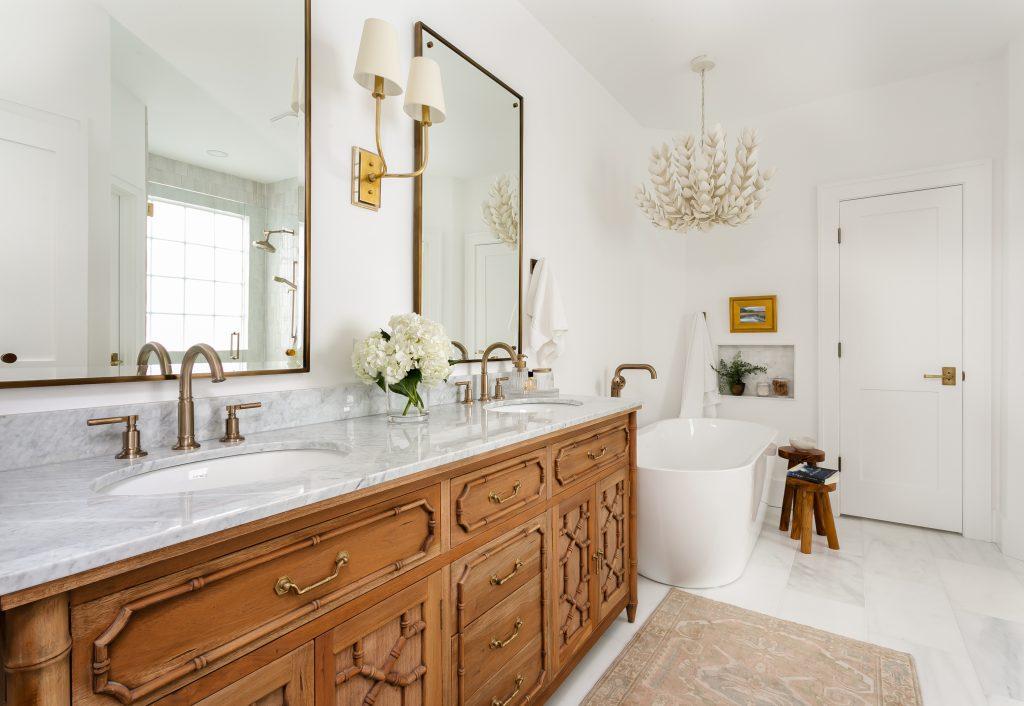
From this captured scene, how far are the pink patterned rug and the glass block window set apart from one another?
162 cm

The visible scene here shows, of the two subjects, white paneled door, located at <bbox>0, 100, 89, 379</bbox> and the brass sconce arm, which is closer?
white paneled door, located at <bbox>0, 100, 89, 379</bbox>

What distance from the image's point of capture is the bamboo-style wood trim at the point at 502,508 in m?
1.18

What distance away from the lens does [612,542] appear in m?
1.96

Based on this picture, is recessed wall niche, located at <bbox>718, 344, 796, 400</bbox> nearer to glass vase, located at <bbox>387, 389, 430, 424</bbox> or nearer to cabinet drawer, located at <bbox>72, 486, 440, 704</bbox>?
glass vase, located at <bbox>387, 389, 430, 424</bbox>

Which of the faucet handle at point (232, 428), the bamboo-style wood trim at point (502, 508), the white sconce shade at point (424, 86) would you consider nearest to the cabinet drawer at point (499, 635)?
the bamboo-style wood trim at point (502, 508)

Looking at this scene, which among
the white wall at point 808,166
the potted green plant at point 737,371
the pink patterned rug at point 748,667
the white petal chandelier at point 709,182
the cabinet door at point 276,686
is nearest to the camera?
the cabinet door at point 276,686

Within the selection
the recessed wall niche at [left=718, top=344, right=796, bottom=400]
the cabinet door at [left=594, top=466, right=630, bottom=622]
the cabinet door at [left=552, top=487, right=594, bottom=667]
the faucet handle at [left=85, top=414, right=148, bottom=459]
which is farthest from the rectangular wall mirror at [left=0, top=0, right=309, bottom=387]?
the recessed wall niche at [left=718, top=344, right=796, bottom=400]

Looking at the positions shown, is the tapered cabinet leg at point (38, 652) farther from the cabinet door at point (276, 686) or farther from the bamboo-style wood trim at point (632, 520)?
the bamboo-style wood trim at point (632, 520)

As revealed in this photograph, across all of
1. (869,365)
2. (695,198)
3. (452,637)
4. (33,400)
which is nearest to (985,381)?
(869,365)

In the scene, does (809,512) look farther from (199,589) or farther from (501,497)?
(199,589)

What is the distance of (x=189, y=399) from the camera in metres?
1.11

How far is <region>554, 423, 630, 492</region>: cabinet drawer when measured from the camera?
160cm

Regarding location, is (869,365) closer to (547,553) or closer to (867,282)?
(867,282)

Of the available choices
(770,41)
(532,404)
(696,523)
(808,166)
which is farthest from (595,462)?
(808,166)
